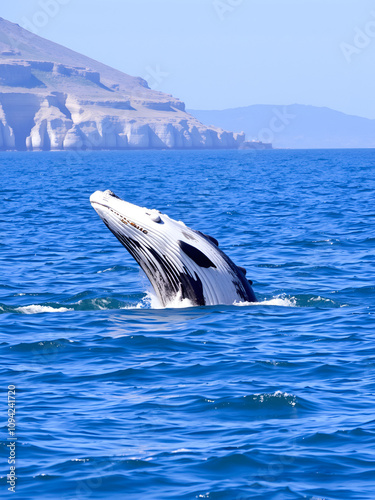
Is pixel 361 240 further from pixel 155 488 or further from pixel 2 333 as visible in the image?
pixel 155 488

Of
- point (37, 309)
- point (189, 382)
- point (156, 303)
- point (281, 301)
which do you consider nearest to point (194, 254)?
point (189, 382)

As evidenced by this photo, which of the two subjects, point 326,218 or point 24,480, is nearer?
point 24,480

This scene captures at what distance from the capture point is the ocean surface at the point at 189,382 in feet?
32.0

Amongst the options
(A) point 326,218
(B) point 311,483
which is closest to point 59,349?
(B) point 311,483

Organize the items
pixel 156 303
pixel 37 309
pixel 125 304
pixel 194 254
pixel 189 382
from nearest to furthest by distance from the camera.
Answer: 1. pixel 189 382
2. pixel 194 254
3. pixel 156 303
4. pixel 37 309
5. pixel 125 304

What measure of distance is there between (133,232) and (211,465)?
18.6 ft

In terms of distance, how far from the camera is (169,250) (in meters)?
14.9

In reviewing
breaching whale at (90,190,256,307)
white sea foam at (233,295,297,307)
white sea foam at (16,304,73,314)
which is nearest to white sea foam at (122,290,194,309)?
breaching whale at (90,190,256,307)

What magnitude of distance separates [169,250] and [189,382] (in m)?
2.68

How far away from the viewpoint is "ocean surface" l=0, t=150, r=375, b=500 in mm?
9750

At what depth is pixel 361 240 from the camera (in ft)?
101

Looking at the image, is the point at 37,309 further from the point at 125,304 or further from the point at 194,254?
the point at 194,254

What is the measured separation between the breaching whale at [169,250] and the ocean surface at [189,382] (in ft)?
2.79

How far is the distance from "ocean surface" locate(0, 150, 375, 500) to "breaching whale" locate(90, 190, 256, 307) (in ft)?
2.79
